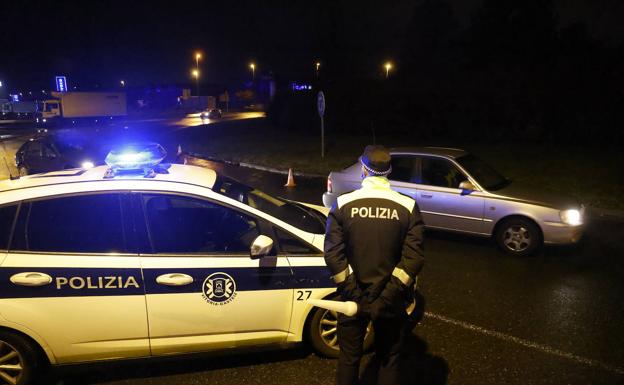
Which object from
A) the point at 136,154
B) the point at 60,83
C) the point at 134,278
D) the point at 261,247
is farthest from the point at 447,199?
the point at 60,83

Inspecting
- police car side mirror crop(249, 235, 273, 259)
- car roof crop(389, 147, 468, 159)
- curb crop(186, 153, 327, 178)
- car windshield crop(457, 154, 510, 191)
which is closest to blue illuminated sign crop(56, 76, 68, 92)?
curb crop(186, 153, 327, 178)

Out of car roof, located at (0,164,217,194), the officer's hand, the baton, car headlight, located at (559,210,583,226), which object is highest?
car roof, located at (0,164,217,194)

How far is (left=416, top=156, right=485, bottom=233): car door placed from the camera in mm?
6875

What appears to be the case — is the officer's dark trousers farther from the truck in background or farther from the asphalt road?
the truck in background

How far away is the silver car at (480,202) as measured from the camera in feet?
21.1

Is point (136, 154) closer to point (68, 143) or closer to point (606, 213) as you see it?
point (68, 143)

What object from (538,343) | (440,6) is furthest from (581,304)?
(440,6)

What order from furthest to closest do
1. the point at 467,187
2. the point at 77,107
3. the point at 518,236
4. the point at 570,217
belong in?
1. the point at 77,107
2. the point at 467,187
3. the point at 518,236
4. the point at 570,217

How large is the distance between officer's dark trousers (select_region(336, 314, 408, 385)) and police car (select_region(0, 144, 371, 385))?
786 millimetres

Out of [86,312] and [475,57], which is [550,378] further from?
[475,57]

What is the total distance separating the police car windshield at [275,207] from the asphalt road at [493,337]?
1093mm

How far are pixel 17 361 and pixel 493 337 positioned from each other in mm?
4131

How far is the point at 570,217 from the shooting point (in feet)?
20.9

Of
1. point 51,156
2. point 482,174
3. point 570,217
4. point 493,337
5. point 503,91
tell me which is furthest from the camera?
point 503,91
